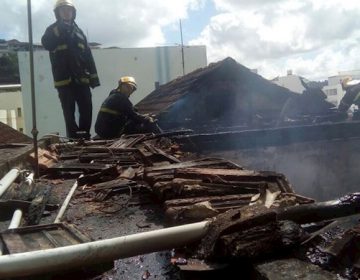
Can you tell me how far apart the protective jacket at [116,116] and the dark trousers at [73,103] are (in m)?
0.88

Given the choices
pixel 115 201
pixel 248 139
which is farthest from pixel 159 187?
pixel 248 139

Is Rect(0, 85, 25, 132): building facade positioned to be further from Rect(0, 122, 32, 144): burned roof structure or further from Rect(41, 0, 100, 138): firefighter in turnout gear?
Rect(41, 0, 100, 138): firefighter in turnout gear

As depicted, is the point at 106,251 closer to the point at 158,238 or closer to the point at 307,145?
the point at 158,238

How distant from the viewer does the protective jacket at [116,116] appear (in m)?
8.36

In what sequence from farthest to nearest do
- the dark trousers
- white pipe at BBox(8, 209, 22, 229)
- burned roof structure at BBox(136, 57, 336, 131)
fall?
burned roof structure at BBox(136, 57, 336, 131)
the dark trousers
white pipe at BBox(8, 209, 22, 229)

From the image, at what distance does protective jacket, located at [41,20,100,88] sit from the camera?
6859 mm

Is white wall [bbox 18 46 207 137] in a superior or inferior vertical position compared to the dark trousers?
superior

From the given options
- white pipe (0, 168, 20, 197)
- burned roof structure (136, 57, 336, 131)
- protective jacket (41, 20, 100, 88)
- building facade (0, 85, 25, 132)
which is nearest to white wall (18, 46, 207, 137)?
building facade (0, 85, 25, 132)

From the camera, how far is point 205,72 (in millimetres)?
12898

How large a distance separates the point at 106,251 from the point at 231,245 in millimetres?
524

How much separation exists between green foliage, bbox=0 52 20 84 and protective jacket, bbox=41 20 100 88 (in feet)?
70.6

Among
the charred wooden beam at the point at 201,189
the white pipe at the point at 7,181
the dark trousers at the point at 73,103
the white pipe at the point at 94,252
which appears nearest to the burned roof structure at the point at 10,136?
the dark trousers at the point at 73,103

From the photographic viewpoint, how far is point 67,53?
277 inches

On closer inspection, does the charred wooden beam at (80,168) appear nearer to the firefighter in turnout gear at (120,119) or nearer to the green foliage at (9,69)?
the firefighter in turnout gear at (120,119)
